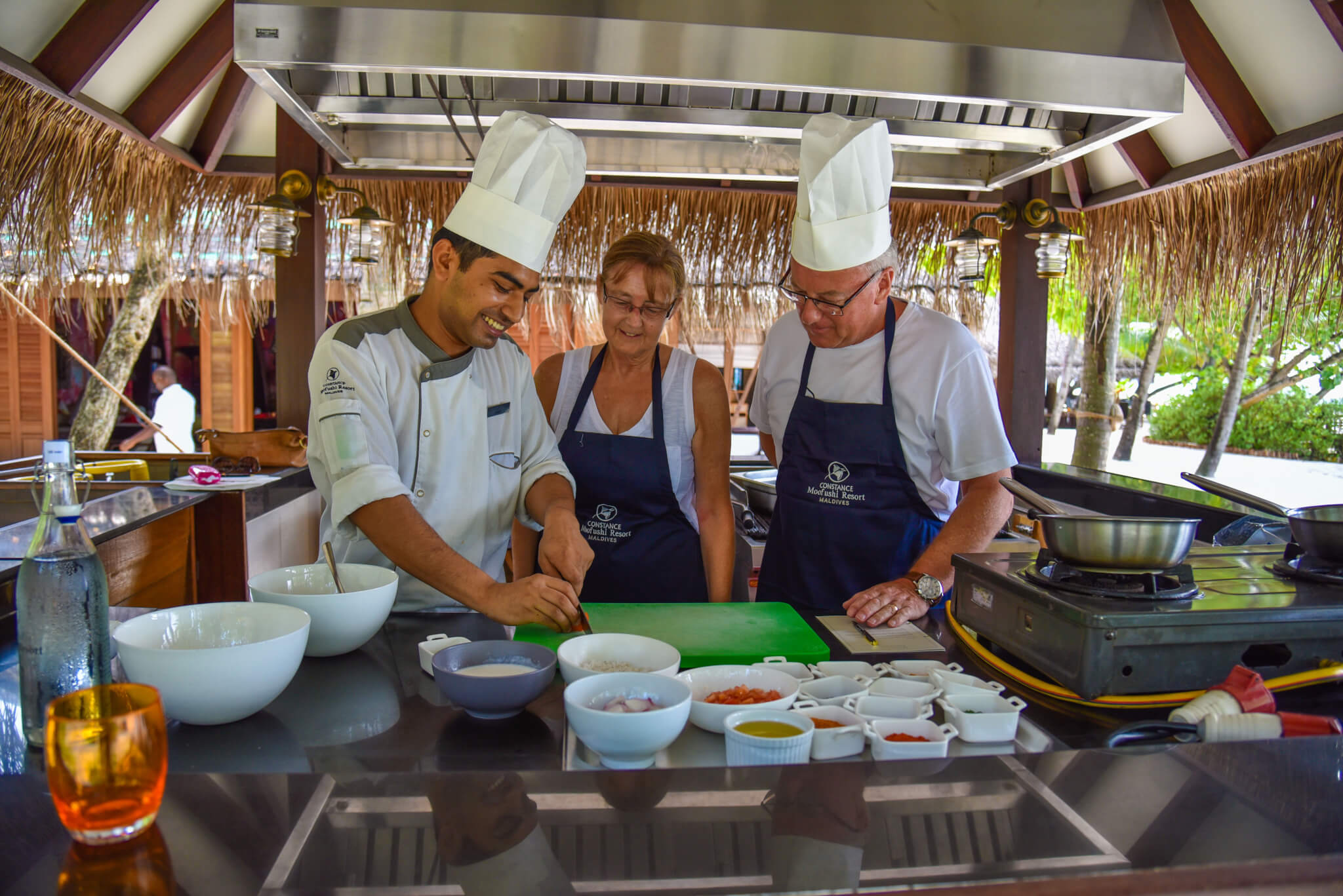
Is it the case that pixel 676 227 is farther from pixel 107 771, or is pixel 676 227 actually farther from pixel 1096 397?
pixel 107 771

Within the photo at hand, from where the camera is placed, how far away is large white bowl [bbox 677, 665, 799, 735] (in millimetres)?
1135

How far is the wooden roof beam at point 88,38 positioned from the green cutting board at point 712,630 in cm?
323

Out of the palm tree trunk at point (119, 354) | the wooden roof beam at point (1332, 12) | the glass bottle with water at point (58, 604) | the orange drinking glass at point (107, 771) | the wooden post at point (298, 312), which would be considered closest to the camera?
the orange drinking glass at point (107, 771)

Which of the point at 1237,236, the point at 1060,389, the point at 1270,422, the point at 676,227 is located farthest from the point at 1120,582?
the point at 1270,422

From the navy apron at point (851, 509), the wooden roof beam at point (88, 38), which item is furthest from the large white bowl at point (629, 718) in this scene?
the wooden roof beam at point (88, 38)

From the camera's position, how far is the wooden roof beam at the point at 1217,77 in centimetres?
368

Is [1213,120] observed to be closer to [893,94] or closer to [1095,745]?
[893,94]

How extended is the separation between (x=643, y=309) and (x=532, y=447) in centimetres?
52

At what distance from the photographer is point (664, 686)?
1.13 m

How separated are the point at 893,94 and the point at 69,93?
3315mm

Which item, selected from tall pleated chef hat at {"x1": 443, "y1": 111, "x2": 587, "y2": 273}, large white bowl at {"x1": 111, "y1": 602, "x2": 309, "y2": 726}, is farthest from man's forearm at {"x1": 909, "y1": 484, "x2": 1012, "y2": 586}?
large white bowl at {"x1": 111, "y1": 602, "x2": 309, "y2": 726}

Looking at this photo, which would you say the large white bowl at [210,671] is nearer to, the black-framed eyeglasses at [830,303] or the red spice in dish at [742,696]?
the red spice in dish at [742,696]

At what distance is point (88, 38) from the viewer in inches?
134

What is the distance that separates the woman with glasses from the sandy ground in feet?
32.5
